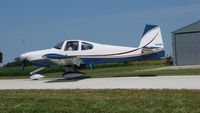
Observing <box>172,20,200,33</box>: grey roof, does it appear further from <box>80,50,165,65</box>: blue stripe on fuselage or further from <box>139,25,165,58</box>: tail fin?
<box>80,50,165,65</box>: blue stripe on fuselage

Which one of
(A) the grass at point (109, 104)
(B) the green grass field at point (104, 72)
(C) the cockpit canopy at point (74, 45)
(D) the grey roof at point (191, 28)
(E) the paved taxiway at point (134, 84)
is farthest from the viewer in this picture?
(D) the grey roof at point (191, 28)

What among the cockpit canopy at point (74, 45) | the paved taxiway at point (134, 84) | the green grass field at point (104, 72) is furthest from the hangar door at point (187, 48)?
the cockpit canopy at point (74, 45)

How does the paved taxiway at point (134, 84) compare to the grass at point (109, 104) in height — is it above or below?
above

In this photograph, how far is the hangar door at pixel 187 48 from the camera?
107ft

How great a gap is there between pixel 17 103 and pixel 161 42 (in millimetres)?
9647

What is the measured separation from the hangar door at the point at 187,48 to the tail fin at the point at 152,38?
19192mm

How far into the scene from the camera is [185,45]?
33344 millimetres

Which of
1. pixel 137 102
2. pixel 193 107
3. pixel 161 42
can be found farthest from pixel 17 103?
pixel 161 42

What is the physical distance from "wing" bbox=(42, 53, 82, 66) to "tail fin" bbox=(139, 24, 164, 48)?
368 centimetres

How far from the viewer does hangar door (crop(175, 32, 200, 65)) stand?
3256 centimetres

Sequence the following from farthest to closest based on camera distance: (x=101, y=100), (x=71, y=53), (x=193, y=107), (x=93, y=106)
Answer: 1. (x=71, y=53)
2. (x=101, y=100)
3. (x=93, y=106)
4. (x=193, y=107)

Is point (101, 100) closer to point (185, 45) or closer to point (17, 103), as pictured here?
point (17, 103)

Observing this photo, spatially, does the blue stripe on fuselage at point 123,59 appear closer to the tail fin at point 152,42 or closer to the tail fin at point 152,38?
the tail fin at point 152,42

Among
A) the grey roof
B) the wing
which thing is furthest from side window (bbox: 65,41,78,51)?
the grey roof
